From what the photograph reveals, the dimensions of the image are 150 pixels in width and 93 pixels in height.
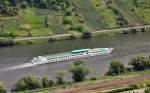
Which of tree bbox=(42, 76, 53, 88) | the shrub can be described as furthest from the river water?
the shrub

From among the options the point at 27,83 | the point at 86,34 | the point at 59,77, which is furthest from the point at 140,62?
the point at 86,34

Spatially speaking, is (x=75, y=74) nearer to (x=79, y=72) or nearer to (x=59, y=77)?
(x=79, y=72)

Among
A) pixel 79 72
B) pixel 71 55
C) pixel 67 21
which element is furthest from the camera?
pixel 67 21

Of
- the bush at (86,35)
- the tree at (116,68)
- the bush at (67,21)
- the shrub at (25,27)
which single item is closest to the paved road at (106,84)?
the tree at (116,68)

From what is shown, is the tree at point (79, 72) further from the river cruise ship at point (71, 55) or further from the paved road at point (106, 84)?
the river cruise ship at point (71, 55)

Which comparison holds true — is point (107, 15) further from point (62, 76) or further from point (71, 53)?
point (62, 76)

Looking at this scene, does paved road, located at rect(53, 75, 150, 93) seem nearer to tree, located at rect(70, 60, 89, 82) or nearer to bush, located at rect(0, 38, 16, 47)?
tree, located at rect(70, 60, 89, 82)
